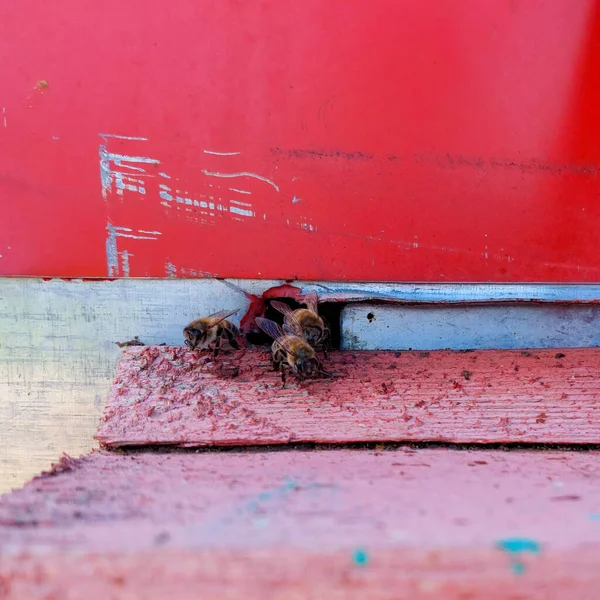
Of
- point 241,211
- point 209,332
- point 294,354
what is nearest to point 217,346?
Result: point 209,332

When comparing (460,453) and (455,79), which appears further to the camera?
(455,79)

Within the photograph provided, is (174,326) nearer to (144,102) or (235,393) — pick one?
(235,393)

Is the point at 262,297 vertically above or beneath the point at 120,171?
beneath

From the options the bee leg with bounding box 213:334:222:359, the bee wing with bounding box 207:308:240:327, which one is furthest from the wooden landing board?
the bee wing with bounding box 207:308:240:327

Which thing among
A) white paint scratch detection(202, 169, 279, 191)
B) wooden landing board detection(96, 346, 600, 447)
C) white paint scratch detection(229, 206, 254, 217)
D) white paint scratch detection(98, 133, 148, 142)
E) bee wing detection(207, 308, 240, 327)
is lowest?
wooden landing board detection(96, 346, 600, 447)

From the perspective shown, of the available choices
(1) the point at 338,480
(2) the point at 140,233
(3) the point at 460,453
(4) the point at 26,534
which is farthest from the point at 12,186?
(3) the point at 460,453

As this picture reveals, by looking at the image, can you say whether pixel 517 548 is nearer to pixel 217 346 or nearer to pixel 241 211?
pixel 217 346

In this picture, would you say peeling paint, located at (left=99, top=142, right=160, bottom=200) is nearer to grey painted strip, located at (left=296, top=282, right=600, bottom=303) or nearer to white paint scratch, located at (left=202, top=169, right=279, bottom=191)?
white paint scratch, located at (left=202, top=169, right=279, bottom=191)
